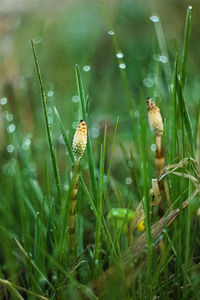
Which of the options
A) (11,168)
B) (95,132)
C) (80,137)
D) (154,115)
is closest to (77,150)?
(80,137)

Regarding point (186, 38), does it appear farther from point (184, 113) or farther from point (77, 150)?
point (77, 150)

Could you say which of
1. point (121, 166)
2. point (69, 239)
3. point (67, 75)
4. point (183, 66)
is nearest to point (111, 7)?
point (67, 75)

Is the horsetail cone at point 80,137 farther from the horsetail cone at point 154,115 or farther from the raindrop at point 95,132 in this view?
the raindrop at point 95,132

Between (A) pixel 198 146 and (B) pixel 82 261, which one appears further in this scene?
(A) pixel 198 146

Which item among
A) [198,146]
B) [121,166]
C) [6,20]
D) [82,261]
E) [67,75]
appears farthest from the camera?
[67,75]

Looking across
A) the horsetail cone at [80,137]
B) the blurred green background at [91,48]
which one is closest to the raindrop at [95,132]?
the blurred green background at [91,48]

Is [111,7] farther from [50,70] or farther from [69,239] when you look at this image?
[69,239]

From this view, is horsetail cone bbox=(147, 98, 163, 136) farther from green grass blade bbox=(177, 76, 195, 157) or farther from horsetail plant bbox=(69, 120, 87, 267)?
horsetail plant bbox=(69, 120, 87, 267)

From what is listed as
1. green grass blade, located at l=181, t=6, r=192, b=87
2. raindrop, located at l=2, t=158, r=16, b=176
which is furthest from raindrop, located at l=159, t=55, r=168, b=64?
raindrop, located at l=2, t=158, r=16, b=176

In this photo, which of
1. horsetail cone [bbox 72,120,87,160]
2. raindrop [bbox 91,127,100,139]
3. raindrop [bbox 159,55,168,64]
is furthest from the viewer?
raindrop [bbox 91,127,100,139]

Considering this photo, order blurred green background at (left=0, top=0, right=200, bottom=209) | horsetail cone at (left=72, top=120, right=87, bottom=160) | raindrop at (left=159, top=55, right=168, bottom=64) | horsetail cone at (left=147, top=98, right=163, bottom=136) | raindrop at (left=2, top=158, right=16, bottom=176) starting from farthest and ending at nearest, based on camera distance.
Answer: blurred green background at (left=0, top=0, right=200, bottom=209)
raindrop at (left=159, top=55, right=168, bottom=64)
raindrop at (left=2, top=158, right=16, bottom=176)
horsetail cone at (left=147, top=98, right=163, bottom=136)
horsetail cone at (left=72, top=120, right=87, bottom=160)

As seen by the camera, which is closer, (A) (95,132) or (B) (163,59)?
(B) (163,59)
